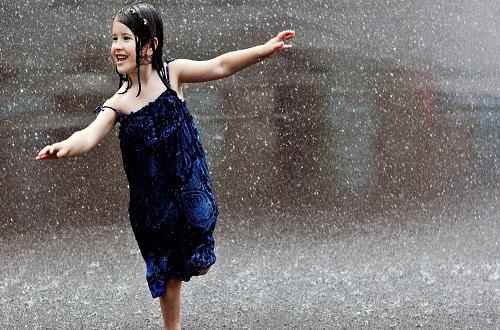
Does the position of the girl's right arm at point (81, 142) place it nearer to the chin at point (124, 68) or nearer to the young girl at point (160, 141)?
the young girl at point (160, 141)

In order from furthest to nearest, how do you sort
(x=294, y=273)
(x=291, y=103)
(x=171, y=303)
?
1. (x=291, y=103)
2. (x=294, y=273)
3. (x=171, y=303)

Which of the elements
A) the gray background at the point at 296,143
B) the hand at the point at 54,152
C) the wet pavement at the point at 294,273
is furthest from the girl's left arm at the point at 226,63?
the gray background at the point at 296,143

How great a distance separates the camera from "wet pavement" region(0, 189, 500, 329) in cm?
300

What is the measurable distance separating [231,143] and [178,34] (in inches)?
20.2

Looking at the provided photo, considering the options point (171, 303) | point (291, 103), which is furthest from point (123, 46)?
point (291, 103)

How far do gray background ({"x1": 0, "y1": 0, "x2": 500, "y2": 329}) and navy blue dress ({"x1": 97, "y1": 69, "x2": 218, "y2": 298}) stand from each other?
3.67 ft

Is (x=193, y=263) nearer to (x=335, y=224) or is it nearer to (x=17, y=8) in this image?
(x=335, y=224)

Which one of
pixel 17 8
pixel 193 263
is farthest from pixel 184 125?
pixel 17 8

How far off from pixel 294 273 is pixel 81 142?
1.59 metres

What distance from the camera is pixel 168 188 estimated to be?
7.34 feet

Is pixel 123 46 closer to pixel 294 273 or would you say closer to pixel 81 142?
pixel 81 142

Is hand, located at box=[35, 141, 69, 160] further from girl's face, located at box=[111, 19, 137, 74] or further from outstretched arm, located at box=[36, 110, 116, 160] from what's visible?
girl's face, located at box=[111, 19, 137, 74]

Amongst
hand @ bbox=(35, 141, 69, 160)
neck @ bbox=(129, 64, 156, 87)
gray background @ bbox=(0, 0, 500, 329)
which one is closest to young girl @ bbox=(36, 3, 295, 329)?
neck @ bbox=(129, 64, 156, 87)

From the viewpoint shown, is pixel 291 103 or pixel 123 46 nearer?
pixel 123 46
